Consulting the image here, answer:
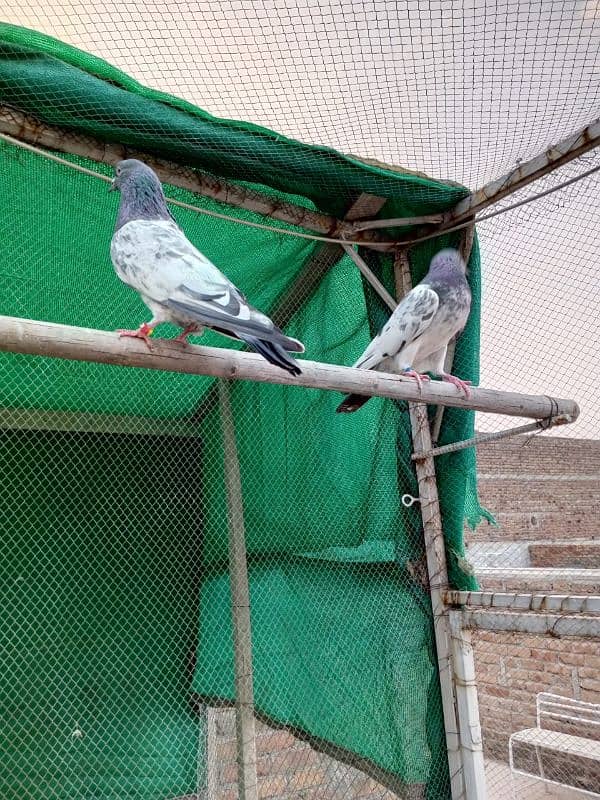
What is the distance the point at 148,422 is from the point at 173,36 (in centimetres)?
121

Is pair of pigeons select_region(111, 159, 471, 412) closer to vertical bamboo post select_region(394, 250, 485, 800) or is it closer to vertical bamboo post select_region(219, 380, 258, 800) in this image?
vertical bamboo post select_region(394, 250, 485, 800)

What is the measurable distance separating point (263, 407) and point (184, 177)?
0.83 m

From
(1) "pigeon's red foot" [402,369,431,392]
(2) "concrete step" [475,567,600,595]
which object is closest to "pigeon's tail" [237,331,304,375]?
(1) "pigeon's red foot" [402,369,431,392]

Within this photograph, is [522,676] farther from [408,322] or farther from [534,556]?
[408,322]

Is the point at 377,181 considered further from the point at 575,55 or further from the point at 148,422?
the point at 148,422

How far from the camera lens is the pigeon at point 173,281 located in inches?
41.2

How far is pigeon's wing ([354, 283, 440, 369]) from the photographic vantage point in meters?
1.78

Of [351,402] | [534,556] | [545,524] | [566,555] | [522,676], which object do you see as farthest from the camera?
[545,524]

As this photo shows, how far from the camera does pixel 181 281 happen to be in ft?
3.72

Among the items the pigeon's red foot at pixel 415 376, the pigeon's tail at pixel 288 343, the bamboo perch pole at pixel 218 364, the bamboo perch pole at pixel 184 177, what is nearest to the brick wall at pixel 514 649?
the bamboo perch pole at pixel 218 364

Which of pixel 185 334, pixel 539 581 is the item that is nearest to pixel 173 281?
pixel 185 334

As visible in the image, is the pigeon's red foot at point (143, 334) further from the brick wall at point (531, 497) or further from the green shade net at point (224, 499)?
the brick wall at point (531, 497)

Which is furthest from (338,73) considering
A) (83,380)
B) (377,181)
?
(83,380)

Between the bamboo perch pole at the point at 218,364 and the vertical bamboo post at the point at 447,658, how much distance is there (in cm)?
46
